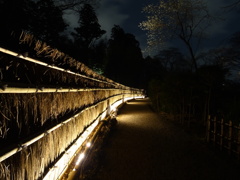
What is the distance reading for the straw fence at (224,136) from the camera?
548 centimetres

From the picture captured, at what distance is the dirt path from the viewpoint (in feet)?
14.1

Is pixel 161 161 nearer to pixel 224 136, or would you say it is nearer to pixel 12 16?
pixel 224 136

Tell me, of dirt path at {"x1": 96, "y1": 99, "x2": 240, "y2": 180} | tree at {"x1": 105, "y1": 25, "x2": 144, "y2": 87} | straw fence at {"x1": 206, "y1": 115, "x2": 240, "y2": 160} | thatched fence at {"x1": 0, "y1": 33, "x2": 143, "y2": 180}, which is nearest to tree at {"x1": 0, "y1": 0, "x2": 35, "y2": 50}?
thatched fence at {"x1": 0, "y1": 33, "x2": 143, "y2": 180}

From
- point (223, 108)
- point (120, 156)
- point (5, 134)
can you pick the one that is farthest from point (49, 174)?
point (223, 108)

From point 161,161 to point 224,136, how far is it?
2.48m

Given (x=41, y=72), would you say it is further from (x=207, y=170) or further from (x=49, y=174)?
(x=207, y=170)

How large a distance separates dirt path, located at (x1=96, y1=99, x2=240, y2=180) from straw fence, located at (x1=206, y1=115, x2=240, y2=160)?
48 centimetres

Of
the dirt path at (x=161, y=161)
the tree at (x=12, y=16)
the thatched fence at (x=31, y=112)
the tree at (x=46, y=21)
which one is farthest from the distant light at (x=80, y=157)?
the tree at (x=46, y=21)

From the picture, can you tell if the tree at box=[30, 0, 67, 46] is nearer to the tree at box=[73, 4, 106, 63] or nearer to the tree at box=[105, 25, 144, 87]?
the tree at box=[73, 4, 106, 63]

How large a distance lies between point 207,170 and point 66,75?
414cm

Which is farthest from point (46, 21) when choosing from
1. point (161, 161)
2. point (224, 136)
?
point (224, 136)

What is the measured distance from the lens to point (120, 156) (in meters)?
5.50

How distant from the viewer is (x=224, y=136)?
600 cm

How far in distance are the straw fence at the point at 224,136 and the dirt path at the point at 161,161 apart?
0.48 metres
